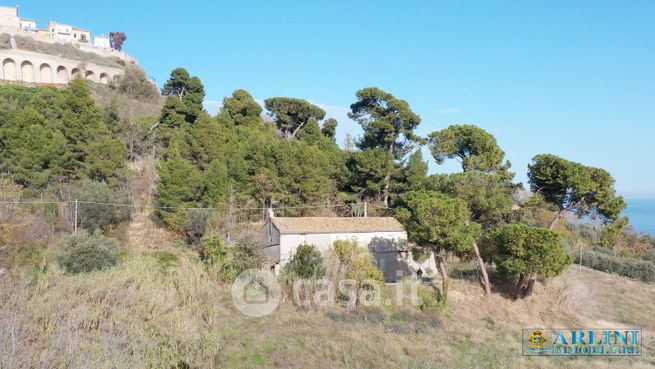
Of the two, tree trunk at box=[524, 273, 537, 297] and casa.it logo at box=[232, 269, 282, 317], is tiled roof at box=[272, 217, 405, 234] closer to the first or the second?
casa.it logo at box=[232, 269, 282, 317]

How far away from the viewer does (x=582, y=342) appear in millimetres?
14523

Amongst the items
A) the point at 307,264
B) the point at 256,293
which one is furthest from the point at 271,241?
the point at 256,293

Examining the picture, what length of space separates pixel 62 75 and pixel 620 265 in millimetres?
57206

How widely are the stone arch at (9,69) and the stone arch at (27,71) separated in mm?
857

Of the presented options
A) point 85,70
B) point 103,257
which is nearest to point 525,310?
point 103,257

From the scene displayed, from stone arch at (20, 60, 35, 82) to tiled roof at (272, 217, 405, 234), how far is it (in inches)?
1687

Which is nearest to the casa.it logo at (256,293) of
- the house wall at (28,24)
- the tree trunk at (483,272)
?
the tree trunk at (483,272)

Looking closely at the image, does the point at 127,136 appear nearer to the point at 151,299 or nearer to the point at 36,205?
the point at 36,205

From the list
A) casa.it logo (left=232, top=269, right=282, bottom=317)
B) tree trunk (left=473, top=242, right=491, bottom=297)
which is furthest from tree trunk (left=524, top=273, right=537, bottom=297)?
casa.it logo (left=232, top=269, right=282, bottom=317)

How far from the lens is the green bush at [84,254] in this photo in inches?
701

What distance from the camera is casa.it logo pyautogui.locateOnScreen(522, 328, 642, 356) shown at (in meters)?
13.3

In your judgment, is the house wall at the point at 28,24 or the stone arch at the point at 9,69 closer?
the stone arch at the point at 9,69

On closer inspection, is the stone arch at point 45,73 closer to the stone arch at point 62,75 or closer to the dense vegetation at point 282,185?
the stone arch at point 62,75

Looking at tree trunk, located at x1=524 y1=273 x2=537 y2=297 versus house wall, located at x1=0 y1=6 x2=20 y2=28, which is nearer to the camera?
tree trunk, located at x1=524 y1=273 x2=537 y2=297
